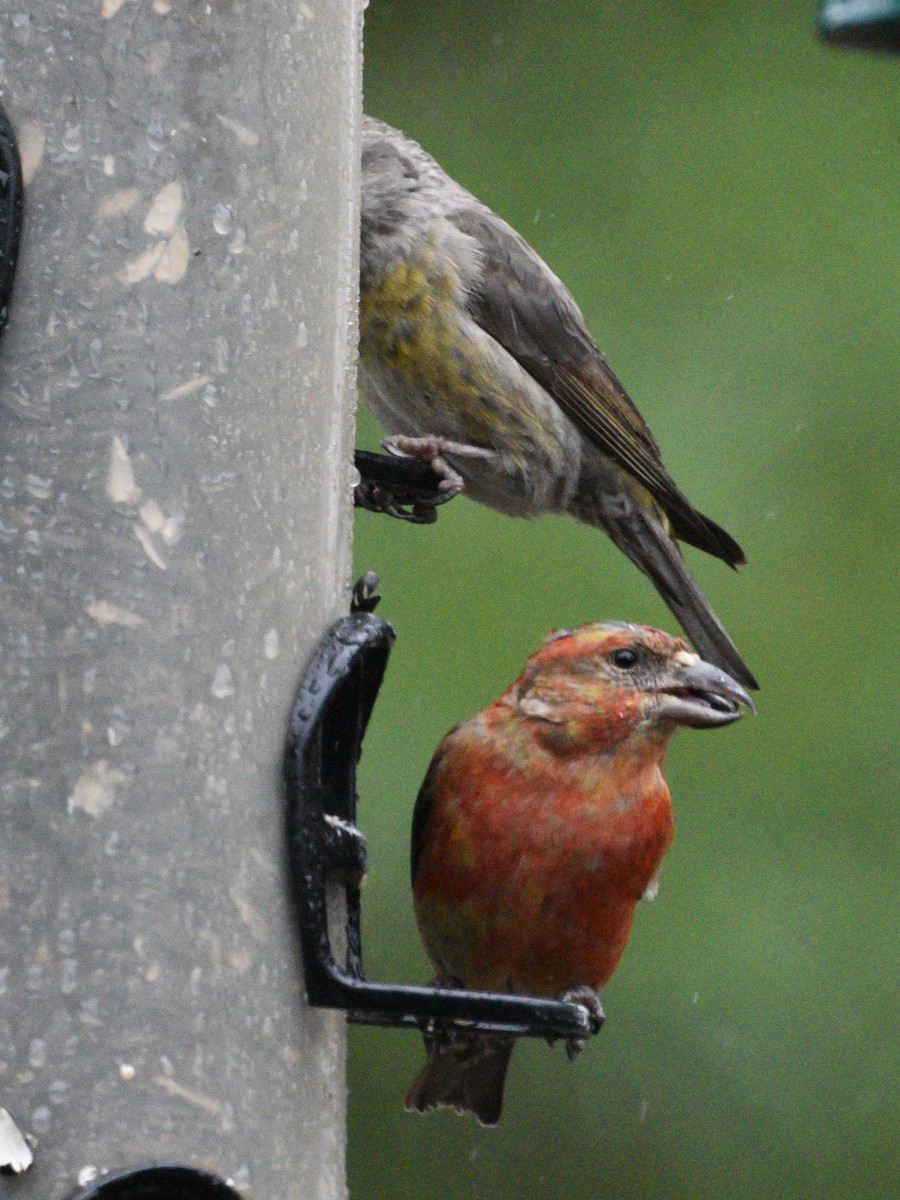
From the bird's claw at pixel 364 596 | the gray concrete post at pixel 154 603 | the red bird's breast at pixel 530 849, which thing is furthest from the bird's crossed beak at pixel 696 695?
the gray concrete post at pixel 154 603

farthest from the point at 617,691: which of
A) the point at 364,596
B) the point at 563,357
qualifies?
the point at 563,357

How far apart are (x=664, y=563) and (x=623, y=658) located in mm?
1178

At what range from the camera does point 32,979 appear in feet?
8.24

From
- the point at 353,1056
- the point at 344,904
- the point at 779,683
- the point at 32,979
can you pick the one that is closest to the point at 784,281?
the point at 779,683

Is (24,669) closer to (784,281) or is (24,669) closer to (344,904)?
(344,904)

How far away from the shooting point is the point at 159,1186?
2.54 metres

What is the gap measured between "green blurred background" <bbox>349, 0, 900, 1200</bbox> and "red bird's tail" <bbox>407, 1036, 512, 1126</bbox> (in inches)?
32.6

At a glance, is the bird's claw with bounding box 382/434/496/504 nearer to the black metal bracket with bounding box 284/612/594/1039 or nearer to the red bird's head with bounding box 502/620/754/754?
the red bird's head with bounding box 502/620/754/754

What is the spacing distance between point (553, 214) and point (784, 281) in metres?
0.70

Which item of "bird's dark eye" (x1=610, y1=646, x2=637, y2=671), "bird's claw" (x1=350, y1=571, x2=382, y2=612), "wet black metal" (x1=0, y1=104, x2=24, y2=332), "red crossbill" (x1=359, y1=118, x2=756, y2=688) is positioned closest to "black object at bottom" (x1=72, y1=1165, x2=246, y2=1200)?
"bird's claw" (x1=350, y1=571, x2=382, y2=612)

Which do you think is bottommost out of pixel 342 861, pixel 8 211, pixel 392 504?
pixel 392 504

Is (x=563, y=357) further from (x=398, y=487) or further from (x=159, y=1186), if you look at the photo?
(x=159, y=1186)

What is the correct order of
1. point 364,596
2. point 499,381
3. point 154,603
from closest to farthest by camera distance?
point 154,603, point 364,596, point 499,381

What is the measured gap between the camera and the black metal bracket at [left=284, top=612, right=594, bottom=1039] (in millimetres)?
2760
